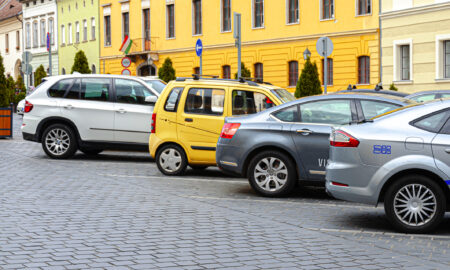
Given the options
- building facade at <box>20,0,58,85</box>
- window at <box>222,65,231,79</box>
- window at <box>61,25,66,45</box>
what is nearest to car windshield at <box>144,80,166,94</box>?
window at <box>222,65,231,79</box>

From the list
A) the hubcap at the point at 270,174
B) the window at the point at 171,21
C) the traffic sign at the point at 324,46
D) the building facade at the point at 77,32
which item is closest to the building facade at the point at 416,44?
the traffic sign at the point at 324,46

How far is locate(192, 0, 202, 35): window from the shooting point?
46906mm

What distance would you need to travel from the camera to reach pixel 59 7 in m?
65.9

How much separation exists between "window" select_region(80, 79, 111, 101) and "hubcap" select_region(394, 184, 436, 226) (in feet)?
31.7

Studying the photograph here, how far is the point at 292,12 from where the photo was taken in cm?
4016

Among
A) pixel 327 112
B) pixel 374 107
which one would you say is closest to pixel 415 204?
pixel 374 107

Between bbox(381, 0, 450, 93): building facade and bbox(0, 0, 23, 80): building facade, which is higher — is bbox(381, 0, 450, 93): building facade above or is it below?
below

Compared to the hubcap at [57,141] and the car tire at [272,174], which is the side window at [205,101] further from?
the hubcap at [57,141]

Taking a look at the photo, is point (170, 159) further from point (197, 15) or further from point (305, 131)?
point (197, 15)

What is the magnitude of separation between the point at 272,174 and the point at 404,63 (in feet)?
73.8

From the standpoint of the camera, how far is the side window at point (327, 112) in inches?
432

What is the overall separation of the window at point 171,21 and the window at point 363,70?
54.6 ft

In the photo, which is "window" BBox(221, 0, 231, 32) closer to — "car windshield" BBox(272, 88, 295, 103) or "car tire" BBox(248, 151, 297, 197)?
"car windshield" BBox(272, 88, 295, 103)

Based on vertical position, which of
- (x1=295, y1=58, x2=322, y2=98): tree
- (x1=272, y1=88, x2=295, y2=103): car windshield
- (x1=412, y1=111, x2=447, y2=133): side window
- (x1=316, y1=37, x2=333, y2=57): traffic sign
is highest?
(x1=316, y1=37, x2=333, y2=57): traffic sign
